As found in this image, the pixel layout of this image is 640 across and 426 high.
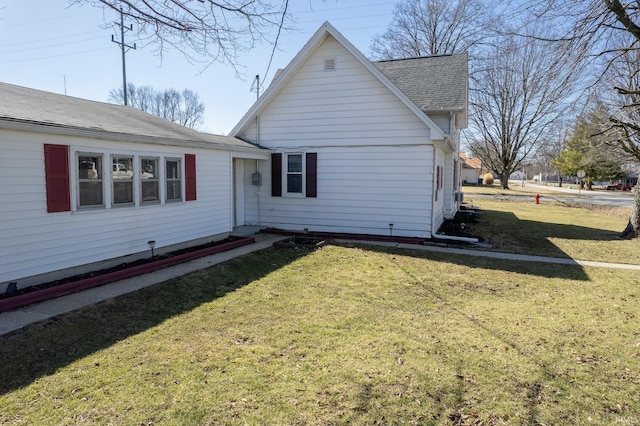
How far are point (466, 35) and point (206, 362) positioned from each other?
1359 inches

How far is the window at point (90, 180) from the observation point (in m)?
6.89

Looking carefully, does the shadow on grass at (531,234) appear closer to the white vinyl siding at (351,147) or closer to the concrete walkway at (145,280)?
the concrete walkway at (145,280)

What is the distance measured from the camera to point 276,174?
12.4m

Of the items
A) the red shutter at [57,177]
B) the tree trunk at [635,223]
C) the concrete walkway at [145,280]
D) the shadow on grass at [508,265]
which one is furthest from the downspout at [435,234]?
the red shutter at [57,177]

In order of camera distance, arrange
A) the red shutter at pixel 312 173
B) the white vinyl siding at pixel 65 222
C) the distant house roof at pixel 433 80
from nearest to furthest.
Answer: the white vinyl siding at pixel 65 222, the red shutter at pixel 312 173, the distant house roof at pixel 433 80

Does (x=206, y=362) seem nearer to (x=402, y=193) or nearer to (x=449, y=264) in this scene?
(x=449, y=264)

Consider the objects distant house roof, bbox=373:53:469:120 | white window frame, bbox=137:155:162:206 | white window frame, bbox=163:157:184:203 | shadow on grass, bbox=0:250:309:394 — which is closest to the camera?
shadow on grass, bbox=0:250:309:394

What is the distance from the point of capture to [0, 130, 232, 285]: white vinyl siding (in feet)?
19.1

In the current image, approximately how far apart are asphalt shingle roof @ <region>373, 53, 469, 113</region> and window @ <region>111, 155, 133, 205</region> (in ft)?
29.2

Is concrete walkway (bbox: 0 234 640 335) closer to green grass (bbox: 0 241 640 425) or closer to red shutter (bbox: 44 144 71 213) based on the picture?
green grass (bbox: 0 241 640 425)

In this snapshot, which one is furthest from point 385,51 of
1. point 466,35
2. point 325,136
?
point 325,136

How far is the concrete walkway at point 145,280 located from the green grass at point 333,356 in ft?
1.07

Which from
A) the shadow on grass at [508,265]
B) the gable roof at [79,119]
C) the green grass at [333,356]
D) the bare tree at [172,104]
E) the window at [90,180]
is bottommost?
the green grass at [333,356]

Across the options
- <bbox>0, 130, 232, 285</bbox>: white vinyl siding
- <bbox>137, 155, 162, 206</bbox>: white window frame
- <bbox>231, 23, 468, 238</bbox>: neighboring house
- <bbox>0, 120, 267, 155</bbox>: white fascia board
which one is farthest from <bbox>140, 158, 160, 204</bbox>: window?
<bbox>231, 23, 468, 238</bbox>: neighboring house
